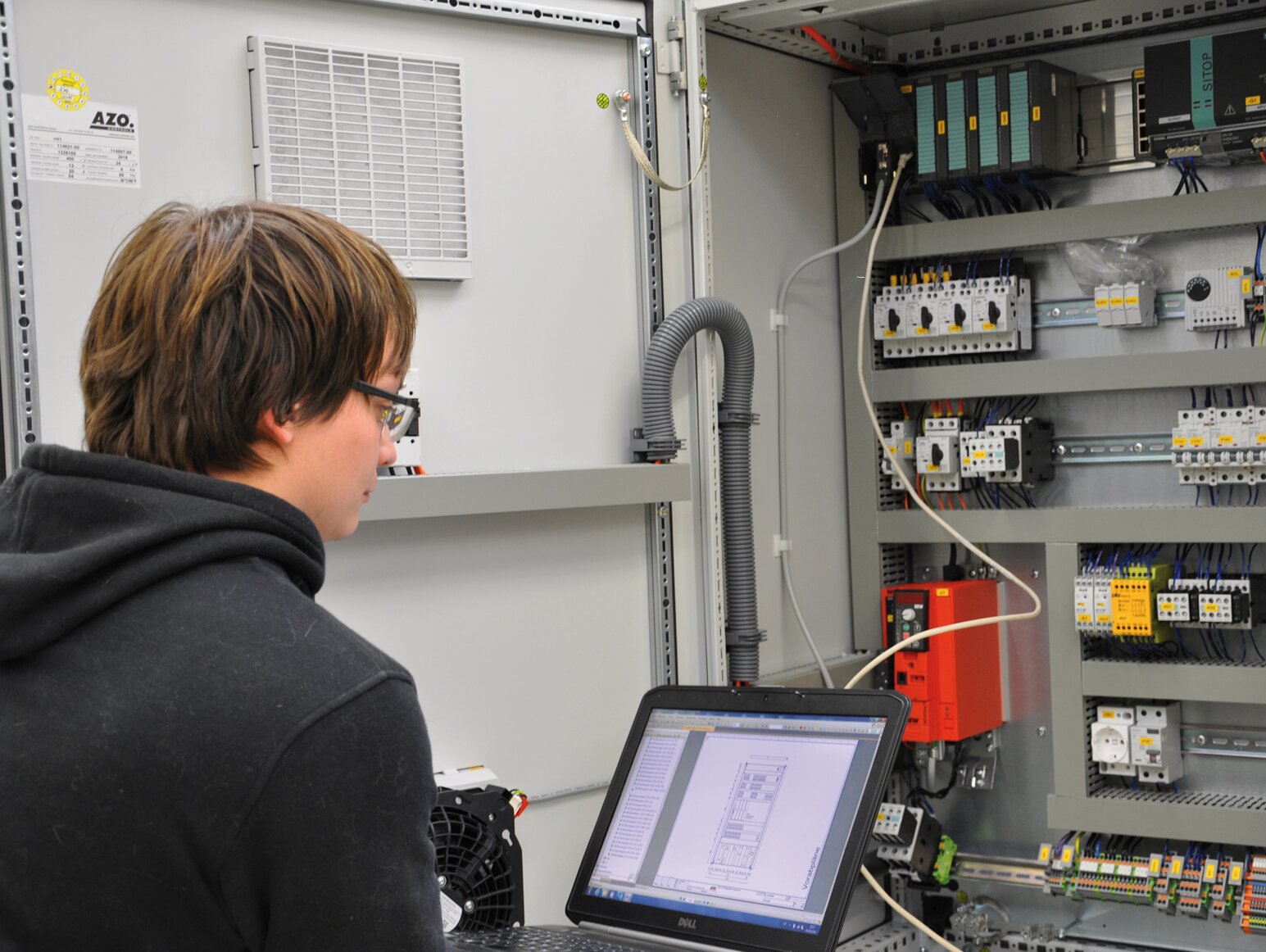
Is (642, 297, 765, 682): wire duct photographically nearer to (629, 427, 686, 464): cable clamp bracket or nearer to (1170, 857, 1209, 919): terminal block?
(629, 427, 686, 464): cable clamp bracket

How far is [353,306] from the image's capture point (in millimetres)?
908

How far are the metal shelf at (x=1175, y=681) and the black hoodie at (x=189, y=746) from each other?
2.19m

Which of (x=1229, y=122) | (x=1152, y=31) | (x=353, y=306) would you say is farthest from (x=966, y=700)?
(x=353, y=306)

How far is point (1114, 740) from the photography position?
2.77 meters

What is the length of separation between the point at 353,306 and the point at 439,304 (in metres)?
1.23

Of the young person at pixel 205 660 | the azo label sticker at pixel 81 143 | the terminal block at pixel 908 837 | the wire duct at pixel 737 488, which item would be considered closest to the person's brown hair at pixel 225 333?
the young person at pixel 205 660

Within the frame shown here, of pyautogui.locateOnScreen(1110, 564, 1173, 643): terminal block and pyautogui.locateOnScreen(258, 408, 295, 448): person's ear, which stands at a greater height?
pyautogui.locateOnScreen(258, 408, 295, 448): person's ear

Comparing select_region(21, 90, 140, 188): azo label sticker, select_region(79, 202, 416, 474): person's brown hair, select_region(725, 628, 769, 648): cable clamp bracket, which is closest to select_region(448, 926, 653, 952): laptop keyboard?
select_region(725, 628, 769, 648): cable clamp bracket

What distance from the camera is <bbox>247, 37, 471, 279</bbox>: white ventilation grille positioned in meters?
1.93

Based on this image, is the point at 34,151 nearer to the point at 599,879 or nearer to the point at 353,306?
the point at 353,306

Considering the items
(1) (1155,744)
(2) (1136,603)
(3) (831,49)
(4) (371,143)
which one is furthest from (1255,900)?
(4) (371,143)

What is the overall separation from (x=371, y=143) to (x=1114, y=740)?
1869mm

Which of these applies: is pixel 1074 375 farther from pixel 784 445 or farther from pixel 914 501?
pixel 784 445

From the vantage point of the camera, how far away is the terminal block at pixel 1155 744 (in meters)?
2.75
